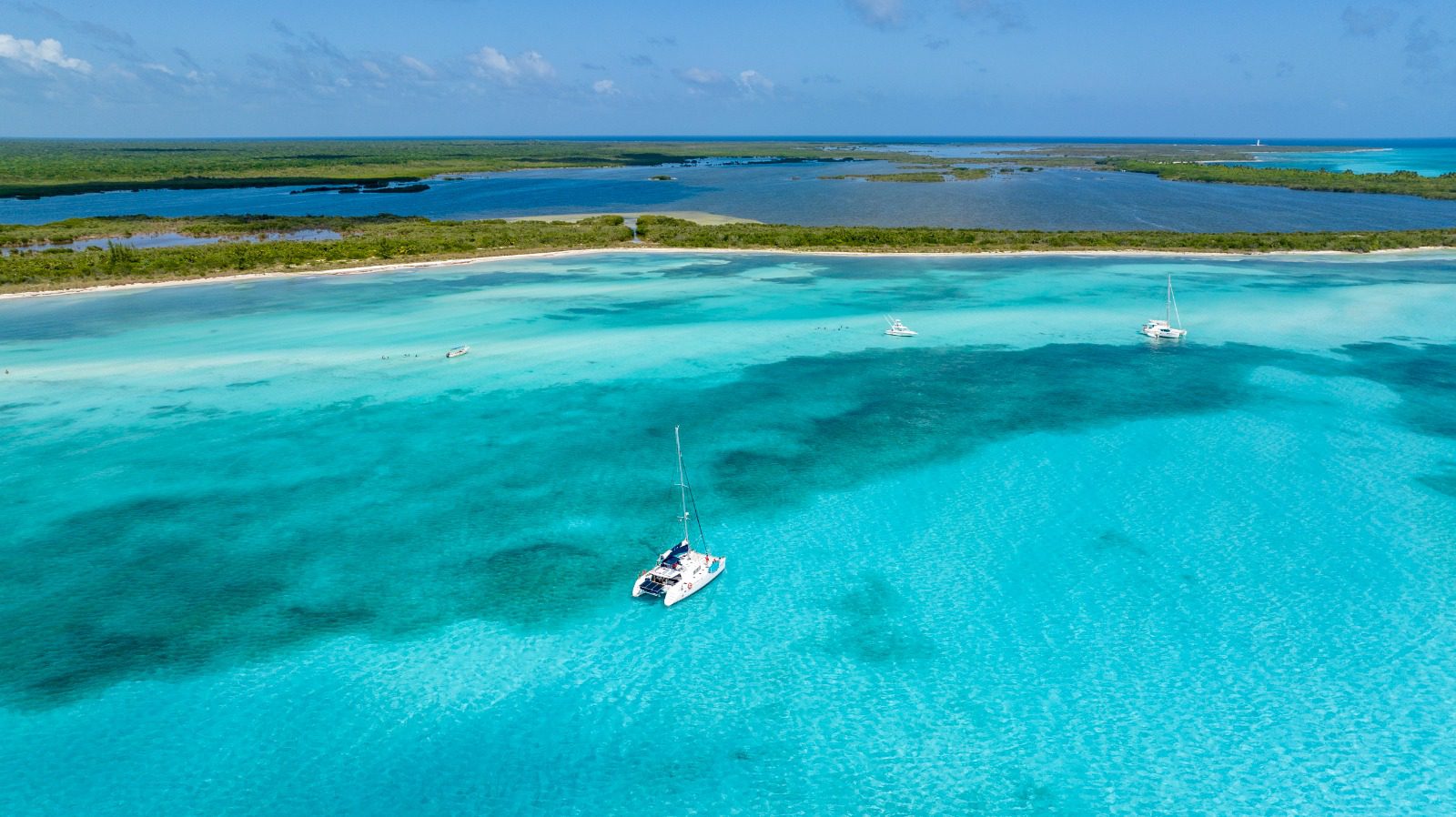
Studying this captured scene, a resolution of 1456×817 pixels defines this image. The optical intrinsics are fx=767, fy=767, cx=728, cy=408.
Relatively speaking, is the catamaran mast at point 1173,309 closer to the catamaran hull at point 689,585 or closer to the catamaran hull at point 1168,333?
the catamaran hull at point 1168,333

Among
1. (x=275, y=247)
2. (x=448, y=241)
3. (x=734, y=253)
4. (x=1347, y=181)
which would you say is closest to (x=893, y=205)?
(x=734, y=253)

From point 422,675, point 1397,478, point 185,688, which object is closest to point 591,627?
point 422,675

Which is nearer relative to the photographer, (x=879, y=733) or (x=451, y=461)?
(x=879, y=733)

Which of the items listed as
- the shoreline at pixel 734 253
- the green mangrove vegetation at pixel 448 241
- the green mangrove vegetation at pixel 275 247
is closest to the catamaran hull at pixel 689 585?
the shoreline at pixel 734 253

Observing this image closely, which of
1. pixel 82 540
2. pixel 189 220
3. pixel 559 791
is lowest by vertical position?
pixel 559 791

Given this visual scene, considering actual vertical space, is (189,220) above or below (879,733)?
above

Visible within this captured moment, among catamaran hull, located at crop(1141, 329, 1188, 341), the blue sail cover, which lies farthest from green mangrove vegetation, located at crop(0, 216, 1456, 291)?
the blue sail cover

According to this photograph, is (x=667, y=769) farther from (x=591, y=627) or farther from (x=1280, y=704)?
(x=1280, y=704)
